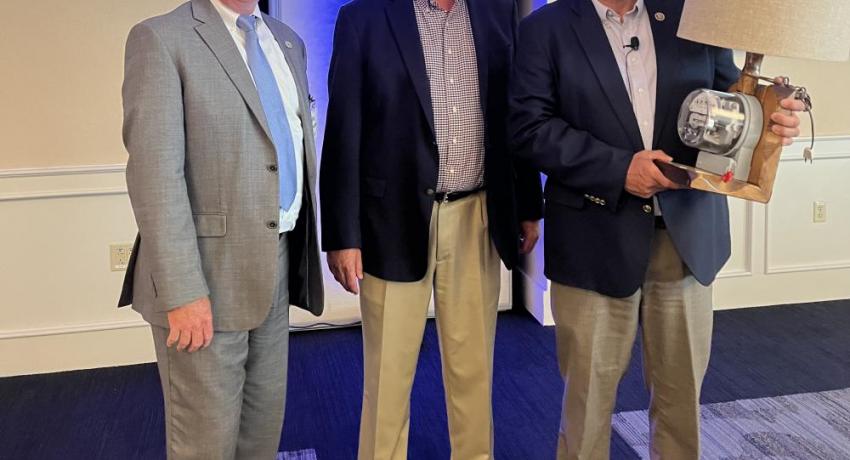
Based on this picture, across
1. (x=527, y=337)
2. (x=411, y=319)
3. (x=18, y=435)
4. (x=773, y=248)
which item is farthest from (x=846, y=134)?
(x=18, y=435)

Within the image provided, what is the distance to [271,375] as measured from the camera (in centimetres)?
176

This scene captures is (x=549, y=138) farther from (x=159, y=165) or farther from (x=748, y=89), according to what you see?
(x=159, y=165)

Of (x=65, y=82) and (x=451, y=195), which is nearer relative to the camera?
(x=451, y=195)

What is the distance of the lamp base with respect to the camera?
1626 mm

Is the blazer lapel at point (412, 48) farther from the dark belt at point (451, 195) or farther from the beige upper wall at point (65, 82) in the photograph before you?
the beige upper wall at point (65, 82)

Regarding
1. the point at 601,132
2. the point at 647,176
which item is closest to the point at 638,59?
the point at 601,132

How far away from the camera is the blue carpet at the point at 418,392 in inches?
104

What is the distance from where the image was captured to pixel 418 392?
9.85 ft

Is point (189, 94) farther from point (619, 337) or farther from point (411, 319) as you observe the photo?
point (619, 337)

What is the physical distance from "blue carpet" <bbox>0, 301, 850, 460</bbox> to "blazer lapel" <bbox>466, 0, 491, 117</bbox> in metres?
1.17

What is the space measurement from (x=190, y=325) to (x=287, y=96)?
0.51m

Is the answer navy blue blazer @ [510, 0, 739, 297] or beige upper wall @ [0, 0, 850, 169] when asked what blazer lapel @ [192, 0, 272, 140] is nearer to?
navy blue blazer @ [510, 0, 739, 297]

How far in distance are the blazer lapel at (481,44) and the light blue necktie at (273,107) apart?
1.78 feet

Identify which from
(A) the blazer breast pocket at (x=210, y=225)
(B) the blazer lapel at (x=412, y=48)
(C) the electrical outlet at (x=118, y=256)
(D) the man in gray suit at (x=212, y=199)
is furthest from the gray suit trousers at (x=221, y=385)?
(C) the electrical outlet at (x=118, y=256)
